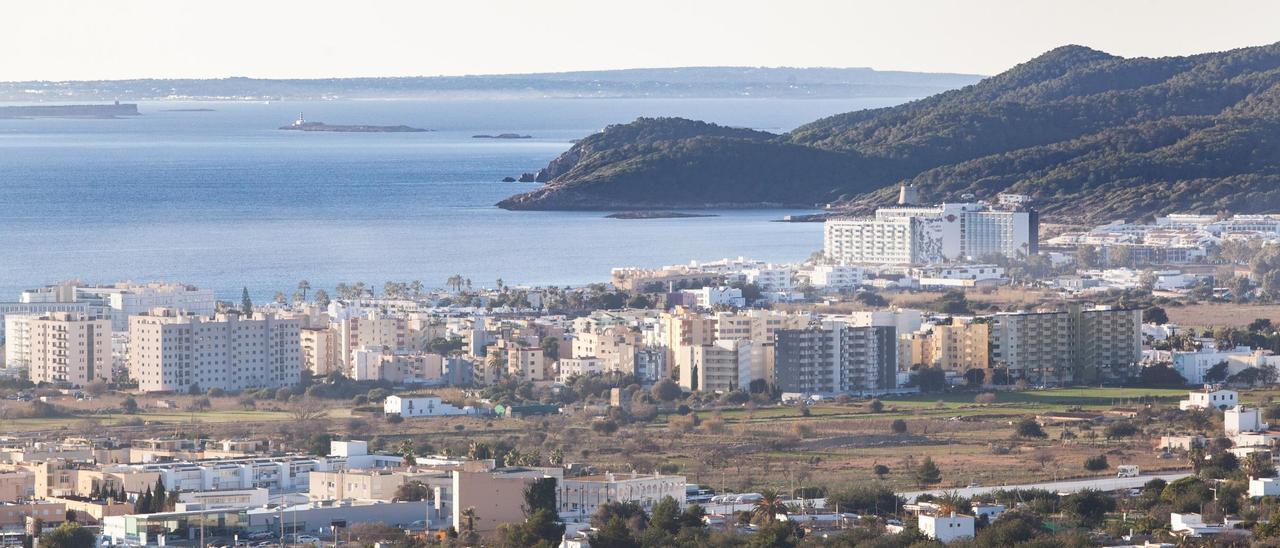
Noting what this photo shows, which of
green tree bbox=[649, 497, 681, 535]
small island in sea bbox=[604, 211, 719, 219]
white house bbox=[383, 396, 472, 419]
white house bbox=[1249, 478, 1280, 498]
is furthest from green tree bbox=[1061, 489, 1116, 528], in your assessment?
small island in sea bbox=[604, 211, 719, 219]

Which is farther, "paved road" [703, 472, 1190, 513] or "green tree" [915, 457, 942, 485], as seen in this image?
"green tree" [915, 457, 942, 485]

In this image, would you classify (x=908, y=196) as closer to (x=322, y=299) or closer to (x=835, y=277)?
(x=835, y=277)

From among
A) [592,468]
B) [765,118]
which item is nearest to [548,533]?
[592,468]

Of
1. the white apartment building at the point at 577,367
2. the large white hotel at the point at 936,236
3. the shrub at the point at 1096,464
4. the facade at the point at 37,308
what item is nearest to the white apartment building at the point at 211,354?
the white apartment building at the point at 577,367

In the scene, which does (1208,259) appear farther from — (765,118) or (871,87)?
(871,87)

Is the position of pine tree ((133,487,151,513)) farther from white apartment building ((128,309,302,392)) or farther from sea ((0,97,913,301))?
sea ((0,97,913,301))

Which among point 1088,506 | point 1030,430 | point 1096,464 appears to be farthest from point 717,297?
point 1088,506
